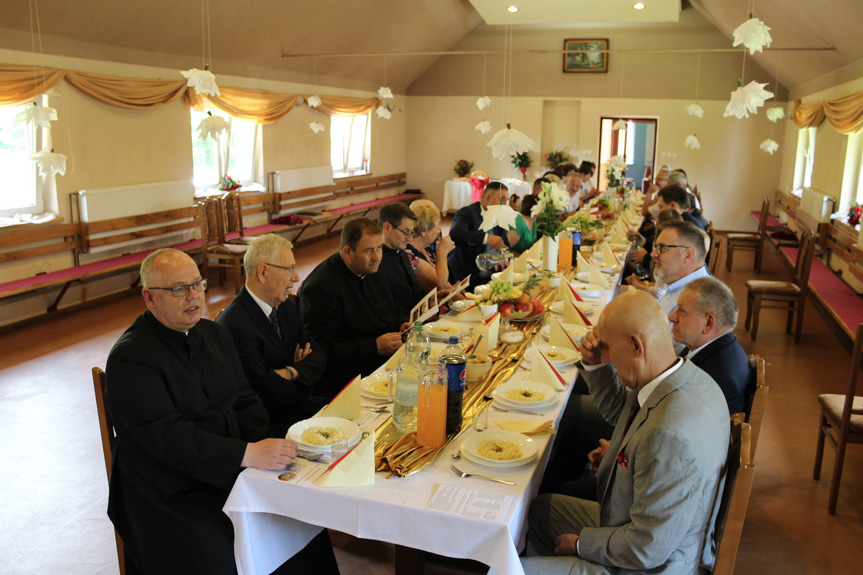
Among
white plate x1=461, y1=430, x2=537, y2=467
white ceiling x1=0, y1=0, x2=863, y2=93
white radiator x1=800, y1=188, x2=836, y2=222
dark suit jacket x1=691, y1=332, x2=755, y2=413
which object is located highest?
white ceiling x1=0, y1=0, x2=863, y2=93

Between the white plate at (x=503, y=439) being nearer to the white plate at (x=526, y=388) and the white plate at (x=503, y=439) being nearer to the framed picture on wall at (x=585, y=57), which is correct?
the white plate at (x=526, y=388)

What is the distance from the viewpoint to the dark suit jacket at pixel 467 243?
591 centimetres

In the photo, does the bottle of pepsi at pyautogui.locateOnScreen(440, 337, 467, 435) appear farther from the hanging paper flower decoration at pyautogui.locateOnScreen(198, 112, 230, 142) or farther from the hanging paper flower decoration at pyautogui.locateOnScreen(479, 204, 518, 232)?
the hanging paper flower decoration at pyautogui.locateOnScreen(198, 112, 230, 142)

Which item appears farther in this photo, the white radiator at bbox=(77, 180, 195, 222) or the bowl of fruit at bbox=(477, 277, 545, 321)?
the white radiator at bbox=(77, 180, 195, 222)

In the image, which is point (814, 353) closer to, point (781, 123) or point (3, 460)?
point (3, 460)

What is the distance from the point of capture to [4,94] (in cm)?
611

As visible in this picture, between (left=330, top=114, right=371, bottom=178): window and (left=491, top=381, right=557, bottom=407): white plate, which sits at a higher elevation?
(left=330, top=114, right=371, bottom=178): window

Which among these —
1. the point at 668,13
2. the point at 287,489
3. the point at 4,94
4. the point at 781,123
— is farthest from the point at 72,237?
the point at 781,123

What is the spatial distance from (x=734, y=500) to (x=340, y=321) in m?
2.26

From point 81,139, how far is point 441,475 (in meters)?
6.74

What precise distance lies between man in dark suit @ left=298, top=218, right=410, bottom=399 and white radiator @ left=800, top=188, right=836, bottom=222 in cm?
754

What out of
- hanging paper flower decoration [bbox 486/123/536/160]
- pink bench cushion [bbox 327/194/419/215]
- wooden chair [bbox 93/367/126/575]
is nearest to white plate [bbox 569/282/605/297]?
hanging paper flower decoration [bbox 486/123/536/160]

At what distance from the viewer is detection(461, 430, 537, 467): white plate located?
6.98ft

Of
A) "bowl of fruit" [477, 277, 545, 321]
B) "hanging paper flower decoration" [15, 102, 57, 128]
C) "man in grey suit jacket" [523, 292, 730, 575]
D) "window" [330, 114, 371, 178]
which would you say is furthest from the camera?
"window" [330, 114, 371, 178]
